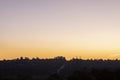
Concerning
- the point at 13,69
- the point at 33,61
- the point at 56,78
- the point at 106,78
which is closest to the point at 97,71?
the point at 106,78

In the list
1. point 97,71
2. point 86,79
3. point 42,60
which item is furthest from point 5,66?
point 86,79

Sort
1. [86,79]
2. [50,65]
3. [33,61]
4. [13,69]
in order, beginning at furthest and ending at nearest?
[33,61], [50,65], [13,69], [86,79]

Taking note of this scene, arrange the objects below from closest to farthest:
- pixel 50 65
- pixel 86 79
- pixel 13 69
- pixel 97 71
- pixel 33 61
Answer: pixel 86 79
pixel 97 71
pixel 13 69
pixel 50 65
pixel 33 61

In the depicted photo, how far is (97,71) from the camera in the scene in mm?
120250

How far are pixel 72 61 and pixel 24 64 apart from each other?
19.4 m

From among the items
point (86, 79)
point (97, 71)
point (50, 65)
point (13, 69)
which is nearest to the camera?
point (86, 79)

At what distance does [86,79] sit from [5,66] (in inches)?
2578

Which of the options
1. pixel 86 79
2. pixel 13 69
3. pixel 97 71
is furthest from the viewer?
pixel 13 69

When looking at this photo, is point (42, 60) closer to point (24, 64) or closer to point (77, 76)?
point (24, 64)

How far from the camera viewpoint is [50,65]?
560 ft

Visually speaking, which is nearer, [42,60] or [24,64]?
[24,64]

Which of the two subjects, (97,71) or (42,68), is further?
(42,68)

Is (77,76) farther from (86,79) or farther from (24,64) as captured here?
(24,64)

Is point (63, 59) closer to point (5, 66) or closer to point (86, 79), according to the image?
point (5, 66)
